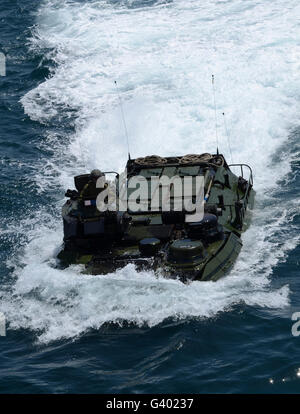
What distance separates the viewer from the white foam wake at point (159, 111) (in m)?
17.0

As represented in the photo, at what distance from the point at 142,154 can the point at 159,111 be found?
9.03 feet

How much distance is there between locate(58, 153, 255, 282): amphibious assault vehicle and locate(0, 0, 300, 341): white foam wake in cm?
49

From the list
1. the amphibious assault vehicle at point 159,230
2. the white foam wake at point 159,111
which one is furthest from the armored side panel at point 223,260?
the white foam wake at point 159,111

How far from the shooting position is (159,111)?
29.4m

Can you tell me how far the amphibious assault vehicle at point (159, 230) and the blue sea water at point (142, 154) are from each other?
512 millimetres

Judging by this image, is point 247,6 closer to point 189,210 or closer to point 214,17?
point 214,17

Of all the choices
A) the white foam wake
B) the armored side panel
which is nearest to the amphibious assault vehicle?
the armored side panel

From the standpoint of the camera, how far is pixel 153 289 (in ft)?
56.2

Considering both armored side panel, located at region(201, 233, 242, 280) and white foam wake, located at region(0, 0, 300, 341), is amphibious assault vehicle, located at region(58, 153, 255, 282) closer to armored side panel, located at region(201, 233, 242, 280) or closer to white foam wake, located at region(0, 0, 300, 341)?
armored side panel, located at region(201, 233, 242, 280)

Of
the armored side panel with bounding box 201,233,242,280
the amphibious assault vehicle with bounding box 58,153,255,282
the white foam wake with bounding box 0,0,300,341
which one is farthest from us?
the amphibious assault vehicle with bounding box 58,153,255,282

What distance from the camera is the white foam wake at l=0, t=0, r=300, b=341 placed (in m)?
17.0

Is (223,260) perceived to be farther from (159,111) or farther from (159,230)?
(159,111)

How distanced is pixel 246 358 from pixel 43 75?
22318mm
